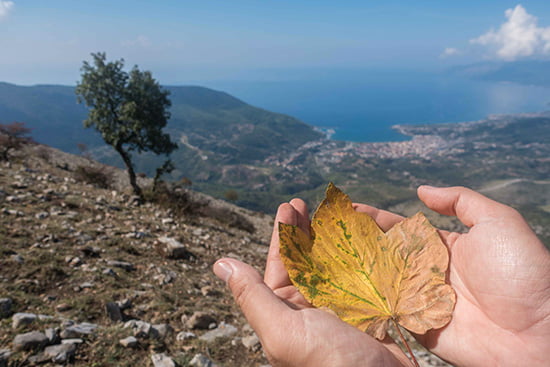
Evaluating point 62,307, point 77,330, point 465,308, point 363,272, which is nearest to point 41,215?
point 62,307

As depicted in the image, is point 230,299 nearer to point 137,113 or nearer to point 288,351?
point 288,351

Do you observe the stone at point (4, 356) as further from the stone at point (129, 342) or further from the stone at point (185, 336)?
the stone at point (185, 336)

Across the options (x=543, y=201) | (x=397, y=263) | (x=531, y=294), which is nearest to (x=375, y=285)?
(x=397, y=263)

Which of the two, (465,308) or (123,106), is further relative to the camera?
(123,106)

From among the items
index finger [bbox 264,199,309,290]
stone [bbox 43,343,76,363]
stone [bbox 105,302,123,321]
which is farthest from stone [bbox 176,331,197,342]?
index finger [bbox 264,199,309,290]

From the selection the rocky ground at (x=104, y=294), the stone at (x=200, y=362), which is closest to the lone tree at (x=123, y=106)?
the rocky ground at (x=104, y=294)

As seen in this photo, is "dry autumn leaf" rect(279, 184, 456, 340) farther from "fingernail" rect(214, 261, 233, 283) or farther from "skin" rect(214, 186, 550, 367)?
"fingernail" rect(214, 261, 233, 283)

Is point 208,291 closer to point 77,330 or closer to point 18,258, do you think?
point 77,330
